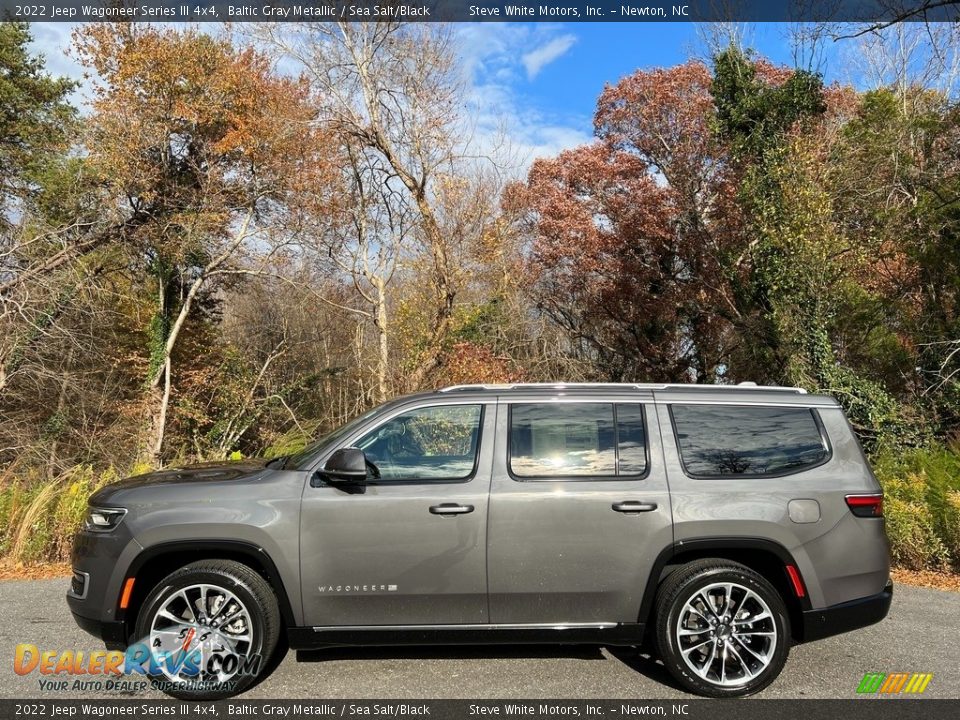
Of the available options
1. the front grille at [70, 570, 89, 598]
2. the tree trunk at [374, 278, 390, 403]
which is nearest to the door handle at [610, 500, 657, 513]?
the front grille at [70, 570, 89, 598]

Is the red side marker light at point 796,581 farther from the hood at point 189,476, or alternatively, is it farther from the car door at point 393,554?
the hood at point 189,476

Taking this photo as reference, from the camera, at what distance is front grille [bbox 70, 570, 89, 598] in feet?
13.0

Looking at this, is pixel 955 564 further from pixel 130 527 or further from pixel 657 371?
pixel 657 371

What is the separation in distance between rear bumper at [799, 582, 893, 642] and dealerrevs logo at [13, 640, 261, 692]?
319cm

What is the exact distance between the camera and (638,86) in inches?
811

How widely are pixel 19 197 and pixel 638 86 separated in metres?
17.5

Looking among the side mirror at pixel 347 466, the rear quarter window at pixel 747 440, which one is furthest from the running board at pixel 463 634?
the rear quarter window at pixel 747 440

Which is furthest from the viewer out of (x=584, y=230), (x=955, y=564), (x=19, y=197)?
(x=584, y=230)

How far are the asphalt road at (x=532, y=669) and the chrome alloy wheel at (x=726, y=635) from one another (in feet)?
0.71

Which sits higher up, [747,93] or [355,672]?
[747,93]

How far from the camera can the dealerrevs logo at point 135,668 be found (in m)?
3.87

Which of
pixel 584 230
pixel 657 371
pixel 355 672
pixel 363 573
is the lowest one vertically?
pixel 355 672

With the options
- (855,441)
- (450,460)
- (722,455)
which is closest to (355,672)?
(450,460)

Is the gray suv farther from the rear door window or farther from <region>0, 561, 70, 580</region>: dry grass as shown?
<region>0, 561, 70, 580</region>: dry grass
